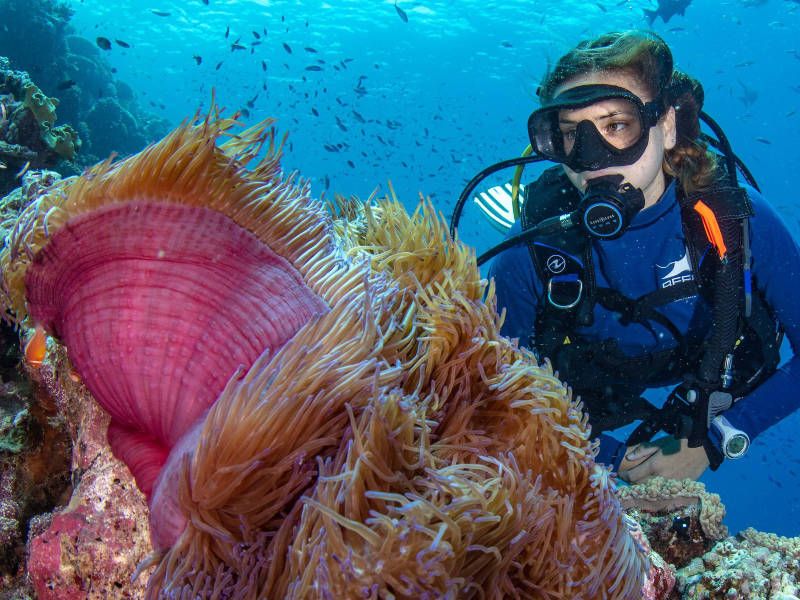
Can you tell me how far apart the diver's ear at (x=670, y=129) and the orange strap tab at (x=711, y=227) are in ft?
1.30

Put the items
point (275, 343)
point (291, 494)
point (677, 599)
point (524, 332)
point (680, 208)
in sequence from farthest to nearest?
point (524, 332) < point (680, 208) < point (677, 599) < point (275, 343) < point (291, 494)

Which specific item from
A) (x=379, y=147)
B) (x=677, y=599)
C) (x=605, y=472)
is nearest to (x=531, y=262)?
(x=677, y=599)

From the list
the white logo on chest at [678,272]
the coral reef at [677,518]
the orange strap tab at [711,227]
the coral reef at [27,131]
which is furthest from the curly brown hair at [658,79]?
the coral reef at [27,131]

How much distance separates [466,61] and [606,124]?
38.3 metres

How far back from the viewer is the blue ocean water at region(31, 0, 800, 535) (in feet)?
103

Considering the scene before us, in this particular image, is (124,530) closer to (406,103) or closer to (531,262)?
(531,262)

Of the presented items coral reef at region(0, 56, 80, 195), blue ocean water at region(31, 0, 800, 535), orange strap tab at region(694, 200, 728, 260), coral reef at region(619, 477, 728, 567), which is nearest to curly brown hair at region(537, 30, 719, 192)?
orange strap tab at region(694, 200, 728, 260)

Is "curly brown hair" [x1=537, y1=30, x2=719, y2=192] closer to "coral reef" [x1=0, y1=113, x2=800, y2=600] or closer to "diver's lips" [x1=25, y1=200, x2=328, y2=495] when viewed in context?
"coral reef" [x1=0, y1=113, x2=800, y2=600]

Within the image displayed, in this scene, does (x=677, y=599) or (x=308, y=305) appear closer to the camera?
(x=308, y=305)

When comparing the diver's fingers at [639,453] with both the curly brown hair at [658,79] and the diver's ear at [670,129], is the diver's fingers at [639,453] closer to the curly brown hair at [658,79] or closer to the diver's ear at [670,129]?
the curly brown hair at [658,79]

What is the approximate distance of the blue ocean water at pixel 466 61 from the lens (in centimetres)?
3131

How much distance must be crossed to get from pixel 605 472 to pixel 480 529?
49 cm

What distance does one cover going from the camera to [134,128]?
14.4 m

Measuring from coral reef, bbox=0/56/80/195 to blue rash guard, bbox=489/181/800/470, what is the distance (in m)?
4.19
